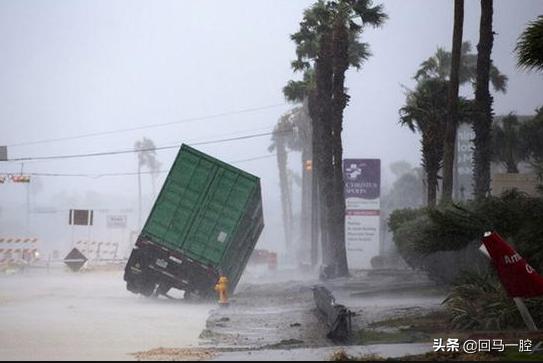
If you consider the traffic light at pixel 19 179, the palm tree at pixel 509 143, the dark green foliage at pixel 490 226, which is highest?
the palm tree at pixel 509 143

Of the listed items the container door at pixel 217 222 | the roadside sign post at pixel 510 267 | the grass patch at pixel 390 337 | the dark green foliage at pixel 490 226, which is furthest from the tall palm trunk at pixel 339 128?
the roadside sign post at pixel 510 267

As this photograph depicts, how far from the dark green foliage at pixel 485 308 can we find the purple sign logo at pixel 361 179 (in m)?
22.6

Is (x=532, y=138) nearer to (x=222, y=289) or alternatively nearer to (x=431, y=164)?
(x=431, y=164)

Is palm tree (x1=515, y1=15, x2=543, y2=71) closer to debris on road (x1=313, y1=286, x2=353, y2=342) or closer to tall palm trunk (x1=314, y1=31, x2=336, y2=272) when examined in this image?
debris on road (x1=313, y1=286, x2=353, y2=342)

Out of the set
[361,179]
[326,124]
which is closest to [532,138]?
[361,179]

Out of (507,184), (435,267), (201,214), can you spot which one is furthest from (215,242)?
(507,184)

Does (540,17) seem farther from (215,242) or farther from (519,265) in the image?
(215,242)

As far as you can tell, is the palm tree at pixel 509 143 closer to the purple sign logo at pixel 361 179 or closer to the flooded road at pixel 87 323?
the purple sign logo at pixel 361 179

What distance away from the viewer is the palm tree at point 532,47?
42.2 ft

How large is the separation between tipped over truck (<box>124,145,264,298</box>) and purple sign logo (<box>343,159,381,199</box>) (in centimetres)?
1553

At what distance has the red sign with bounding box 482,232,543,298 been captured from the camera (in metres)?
11.7

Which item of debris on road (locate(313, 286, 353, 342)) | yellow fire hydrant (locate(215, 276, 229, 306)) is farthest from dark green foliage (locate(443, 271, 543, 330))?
yellow fire hydrant (locate(215, 276, 229, 306))

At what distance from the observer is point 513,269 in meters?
11.7

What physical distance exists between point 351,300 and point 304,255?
155 ft
